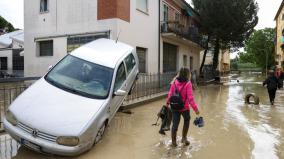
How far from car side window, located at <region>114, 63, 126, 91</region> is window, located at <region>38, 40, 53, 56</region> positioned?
11.1 m

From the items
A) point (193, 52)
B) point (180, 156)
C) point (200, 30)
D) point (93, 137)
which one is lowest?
point (180, 156)

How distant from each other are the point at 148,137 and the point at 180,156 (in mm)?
1476

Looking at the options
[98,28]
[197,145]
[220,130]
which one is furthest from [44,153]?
[98,28]

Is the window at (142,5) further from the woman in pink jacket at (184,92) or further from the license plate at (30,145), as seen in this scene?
the license plate at (30,145)

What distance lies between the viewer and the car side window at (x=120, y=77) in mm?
7158

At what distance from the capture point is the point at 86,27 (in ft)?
52.9

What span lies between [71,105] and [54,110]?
325 millimetres

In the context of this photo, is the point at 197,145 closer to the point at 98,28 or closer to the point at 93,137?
the point at 93,137

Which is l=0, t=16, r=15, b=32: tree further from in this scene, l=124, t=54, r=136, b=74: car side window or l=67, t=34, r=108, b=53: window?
l=124, t=54, r=136, b=74: car side window

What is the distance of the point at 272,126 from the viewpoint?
8703mm

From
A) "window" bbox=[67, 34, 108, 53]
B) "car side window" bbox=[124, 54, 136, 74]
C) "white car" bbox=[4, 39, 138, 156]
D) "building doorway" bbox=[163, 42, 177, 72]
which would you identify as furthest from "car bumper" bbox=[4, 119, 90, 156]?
"building doorway" bbox=[163, 42, 177, 72]

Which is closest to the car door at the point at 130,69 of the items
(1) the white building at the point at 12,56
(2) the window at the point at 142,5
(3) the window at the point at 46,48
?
(2) the window at the point at 142,5

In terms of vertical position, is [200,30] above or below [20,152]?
above

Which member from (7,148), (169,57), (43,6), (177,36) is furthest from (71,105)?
(169,57)
